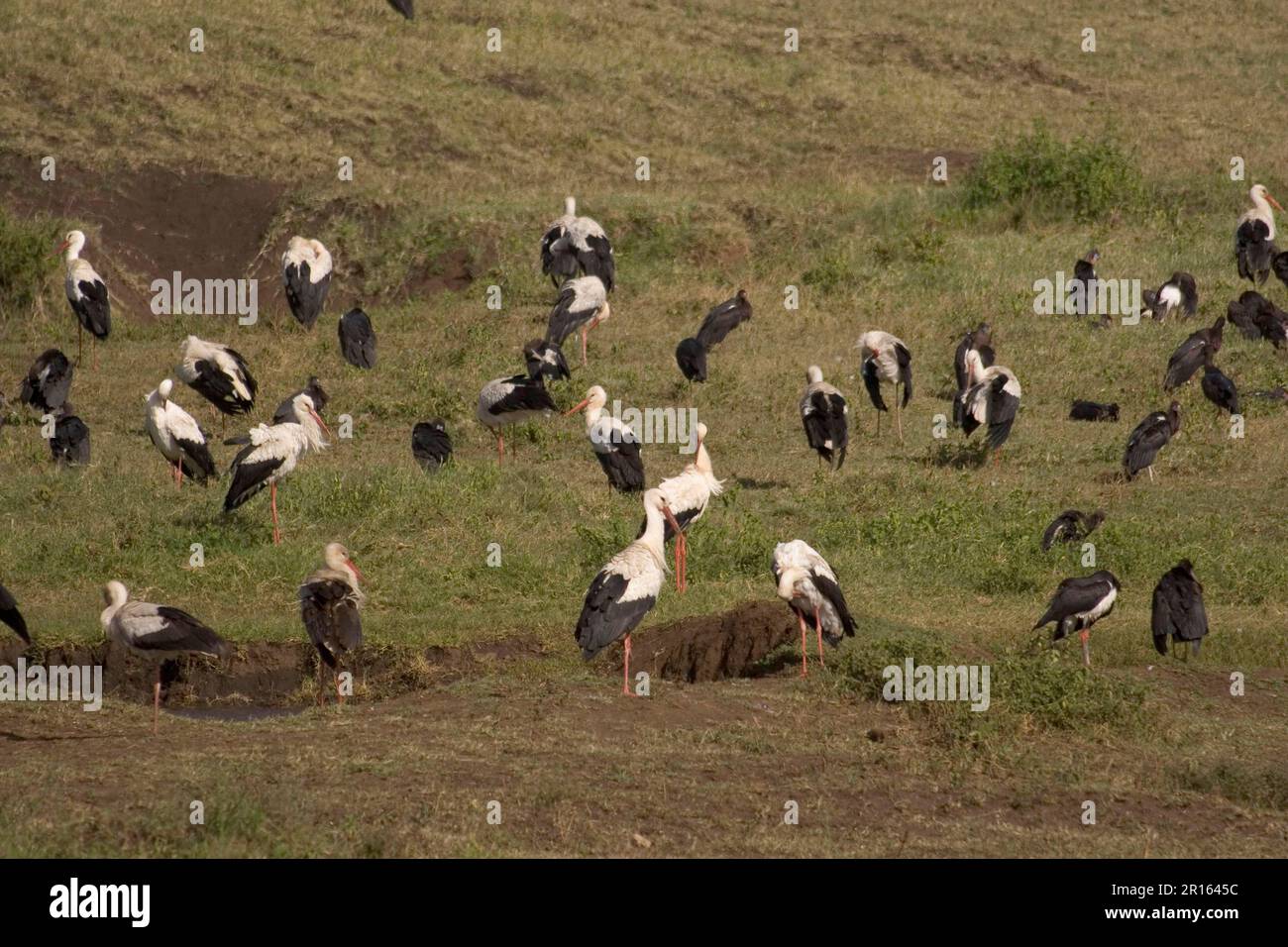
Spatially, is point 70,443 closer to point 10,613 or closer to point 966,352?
point 10,613

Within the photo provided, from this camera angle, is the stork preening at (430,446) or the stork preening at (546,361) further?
the stork preening at (546,361)

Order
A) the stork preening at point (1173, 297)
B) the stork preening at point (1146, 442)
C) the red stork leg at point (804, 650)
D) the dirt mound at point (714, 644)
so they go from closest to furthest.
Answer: the red stork leg at point (804, 650) < the dirt mound at point (714, 644) < the stork preening at point (1146, 442) < the stork preening at point (1173, 297)

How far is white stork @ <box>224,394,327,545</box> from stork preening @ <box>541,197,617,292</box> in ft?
22.4

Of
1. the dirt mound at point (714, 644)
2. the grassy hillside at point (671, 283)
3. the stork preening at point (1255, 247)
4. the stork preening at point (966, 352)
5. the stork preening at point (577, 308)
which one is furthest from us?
the stork preening at point (1255, 247)

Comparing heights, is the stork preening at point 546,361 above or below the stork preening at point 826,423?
above

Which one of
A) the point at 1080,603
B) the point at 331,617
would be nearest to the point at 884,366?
the point at 1080,603

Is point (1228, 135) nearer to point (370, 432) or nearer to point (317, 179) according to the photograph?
point (317, 179)

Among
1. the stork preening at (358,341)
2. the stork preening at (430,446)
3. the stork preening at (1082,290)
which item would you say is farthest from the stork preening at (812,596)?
the stork preening at (1082,290)

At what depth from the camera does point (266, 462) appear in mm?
14438

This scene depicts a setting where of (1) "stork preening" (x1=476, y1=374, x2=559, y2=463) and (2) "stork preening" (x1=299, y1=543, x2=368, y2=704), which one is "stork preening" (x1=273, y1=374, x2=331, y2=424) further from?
(2) "stork preening" (x1=299, y1=543, x2=368, y2=704)

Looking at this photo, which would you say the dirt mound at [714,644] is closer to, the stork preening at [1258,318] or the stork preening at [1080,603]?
the stork preening at [1080,603]

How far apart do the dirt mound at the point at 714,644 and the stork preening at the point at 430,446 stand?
12.8 ft

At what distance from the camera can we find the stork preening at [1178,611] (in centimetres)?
1221

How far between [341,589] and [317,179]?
14612 millimetres
